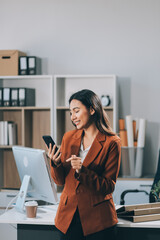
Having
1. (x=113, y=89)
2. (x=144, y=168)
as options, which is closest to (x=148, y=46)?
(x=113, y=89)

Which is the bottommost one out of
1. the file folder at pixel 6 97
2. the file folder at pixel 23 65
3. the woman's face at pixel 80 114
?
the woman's face at pixel 80 114

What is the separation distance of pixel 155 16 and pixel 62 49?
4.01 ft

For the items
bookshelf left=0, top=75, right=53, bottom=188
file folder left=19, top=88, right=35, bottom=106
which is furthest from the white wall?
file folder left=19, top=88, right=35, bottom=106

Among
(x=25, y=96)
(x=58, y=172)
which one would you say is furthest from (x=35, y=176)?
(x=25, y=96)

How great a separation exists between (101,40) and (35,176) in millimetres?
2574

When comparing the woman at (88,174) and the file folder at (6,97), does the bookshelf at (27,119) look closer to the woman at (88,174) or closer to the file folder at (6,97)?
the file folder at (6,97)

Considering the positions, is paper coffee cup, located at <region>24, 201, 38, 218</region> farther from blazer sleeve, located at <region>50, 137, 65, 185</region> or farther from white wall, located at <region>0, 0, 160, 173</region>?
white wall, located at <region>0, 0, 160, 173</region>

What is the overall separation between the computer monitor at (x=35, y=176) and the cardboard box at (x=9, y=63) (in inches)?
79.2

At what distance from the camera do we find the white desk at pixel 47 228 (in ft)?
7.57

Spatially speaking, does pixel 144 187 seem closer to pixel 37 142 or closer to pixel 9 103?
pixel 37 142

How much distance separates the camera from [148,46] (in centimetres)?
468

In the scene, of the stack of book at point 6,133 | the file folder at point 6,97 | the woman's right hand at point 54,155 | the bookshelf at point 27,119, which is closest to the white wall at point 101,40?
the bookshelf at point 27,119

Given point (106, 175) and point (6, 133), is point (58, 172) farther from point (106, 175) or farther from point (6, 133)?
point (6, 133)

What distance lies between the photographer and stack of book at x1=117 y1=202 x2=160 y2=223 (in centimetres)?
235
